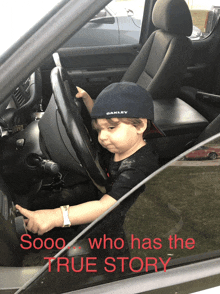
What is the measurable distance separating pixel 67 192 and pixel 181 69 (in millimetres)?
1112

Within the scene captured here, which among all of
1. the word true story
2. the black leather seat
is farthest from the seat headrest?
the word true story

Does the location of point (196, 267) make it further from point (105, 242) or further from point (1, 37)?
point (1, 37)

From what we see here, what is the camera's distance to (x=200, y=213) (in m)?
0.65

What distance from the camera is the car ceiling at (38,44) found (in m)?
0.65

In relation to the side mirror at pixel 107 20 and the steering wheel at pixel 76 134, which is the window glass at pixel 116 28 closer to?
the side mirror at pixel 107 20

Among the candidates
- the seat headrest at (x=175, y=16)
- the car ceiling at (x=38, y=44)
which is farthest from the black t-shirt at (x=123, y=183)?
the seat headrest at (x=175, y=16)

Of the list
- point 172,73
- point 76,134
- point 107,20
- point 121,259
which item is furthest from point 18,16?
point 107,20

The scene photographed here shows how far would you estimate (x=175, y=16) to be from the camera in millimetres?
1941

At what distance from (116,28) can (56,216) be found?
1.90 m

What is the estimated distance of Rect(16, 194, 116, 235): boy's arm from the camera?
822 mm

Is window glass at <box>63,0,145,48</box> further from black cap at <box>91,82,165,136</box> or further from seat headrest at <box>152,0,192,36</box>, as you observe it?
black cap at <box>91,82,165,136</box>

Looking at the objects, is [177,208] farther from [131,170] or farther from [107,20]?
[107,20]

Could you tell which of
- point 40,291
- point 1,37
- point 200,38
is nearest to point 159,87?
point 200,38

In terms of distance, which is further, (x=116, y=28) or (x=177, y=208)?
(x=116, y=28)
